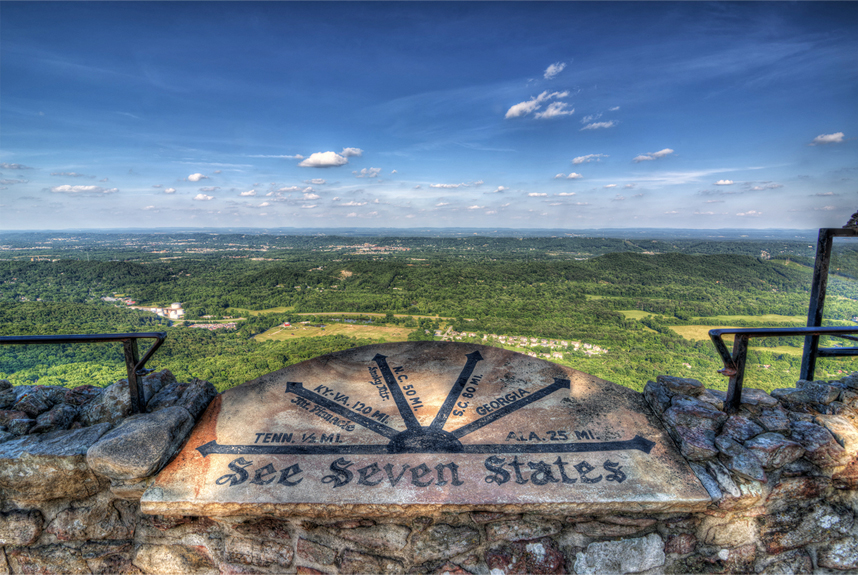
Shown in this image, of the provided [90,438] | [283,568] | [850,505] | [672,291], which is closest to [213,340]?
[90,438]

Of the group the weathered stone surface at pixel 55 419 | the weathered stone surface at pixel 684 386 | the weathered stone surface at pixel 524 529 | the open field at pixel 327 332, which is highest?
the weathered stone surface at pixel 684 386

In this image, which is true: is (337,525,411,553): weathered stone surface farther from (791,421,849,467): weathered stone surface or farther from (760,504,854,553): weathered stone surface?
(791,421,849,467): weathered stone surface

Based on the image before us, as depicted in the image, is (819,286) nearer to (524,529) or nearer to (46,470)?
(524,529)

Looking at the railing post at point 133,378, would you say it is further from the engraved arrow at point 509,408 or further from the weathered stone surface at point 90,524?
the engraved arrow at point 509,408

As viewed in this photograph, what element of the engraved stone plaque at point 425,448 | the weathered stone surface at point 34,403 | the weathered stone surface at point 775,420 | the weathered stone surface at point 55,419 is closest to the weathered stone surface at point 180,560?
the engraved stone plaque at point 425,448

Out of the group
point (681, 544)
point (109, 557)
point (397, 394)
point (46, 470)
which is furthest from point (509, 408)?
point (46, 470)
